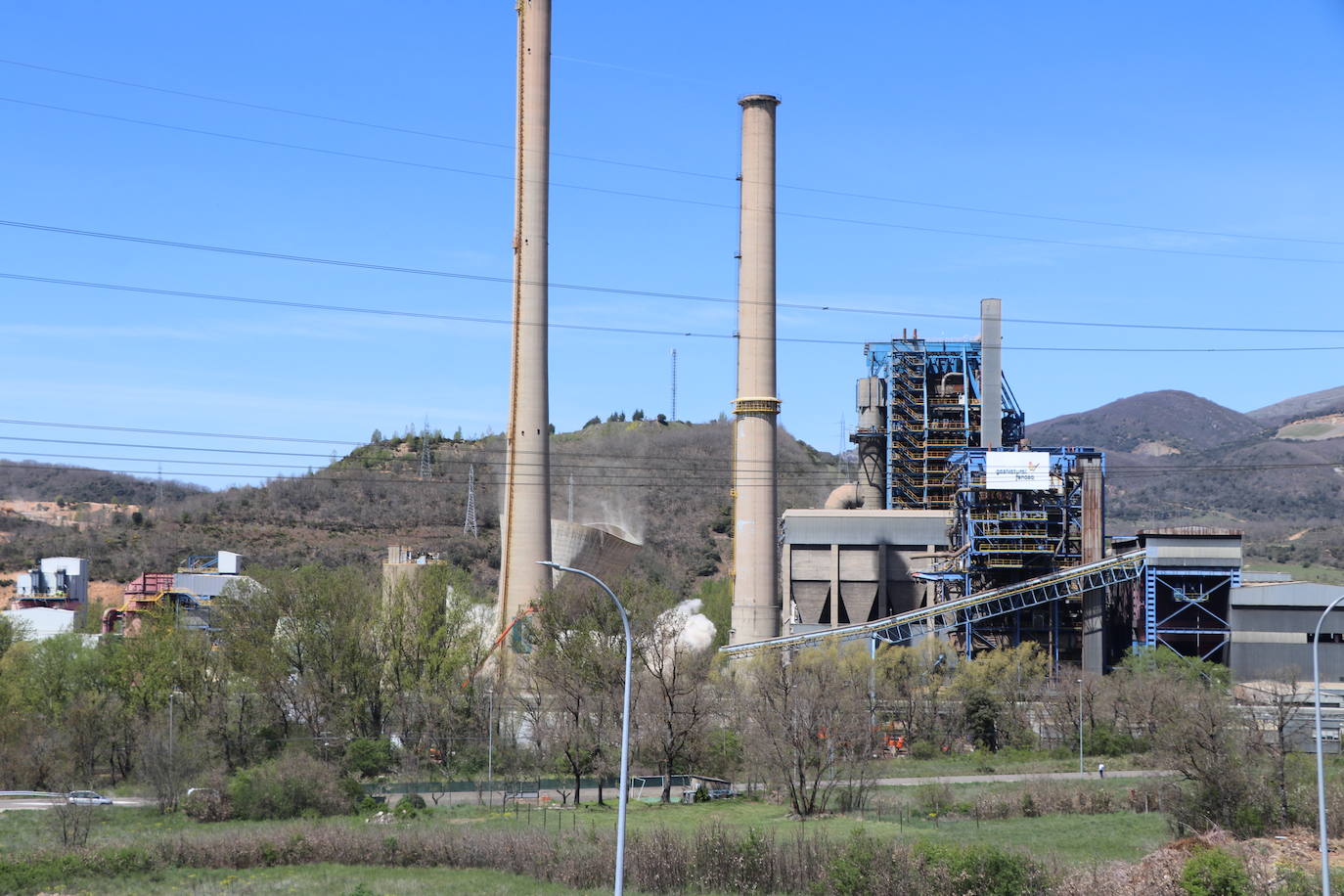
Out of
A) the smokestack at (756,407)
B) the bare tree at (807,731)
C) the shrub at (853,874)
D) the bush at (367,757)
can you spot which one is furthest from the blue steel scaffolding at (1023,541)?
the shrub at (853,874)

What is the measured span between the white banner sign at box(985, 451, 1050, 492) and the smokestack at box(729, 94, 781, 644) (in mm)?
11353

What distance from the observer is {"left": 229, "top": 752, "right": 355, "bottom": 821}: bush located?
154 feet

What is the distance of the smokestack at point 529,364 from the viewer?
65250mm

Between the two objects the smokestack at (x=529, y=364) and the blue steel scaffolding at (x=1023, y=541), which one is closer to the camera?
the smokestack at (x=529, y=364)

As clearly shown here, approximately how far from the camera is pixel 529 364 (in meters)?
65.9

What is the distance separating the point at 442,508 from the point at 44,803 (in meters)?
106

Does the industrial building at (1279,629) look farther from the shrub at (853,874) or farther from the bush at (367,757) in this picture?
the shrub at (853,874)

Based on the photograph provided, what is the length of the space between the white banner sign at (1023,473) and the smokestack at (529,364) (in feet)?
76.2

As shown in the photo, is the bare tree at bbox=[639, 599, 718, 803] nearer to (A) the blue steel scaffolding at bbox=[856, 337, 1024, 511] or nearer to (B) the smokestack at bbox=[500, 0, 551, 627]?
(B) the smokestack at bbox=[500, 0, 551, 627]

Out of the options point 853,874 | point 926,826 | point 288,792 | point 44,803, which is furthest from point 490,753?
point 853,874

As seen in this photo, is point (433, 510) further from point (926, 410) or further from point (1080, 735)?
point (1080, 735)

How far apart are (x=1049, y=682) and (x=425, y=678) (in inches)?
1196

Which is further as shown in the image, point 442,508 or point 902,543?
point 442,508

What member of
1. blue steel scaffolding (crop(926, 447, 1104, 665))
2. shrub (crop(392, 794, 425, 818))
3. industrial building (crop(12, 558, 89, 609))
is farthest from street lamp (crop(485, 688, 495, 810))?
industrial building (crop(12, 558, 89, 609))
